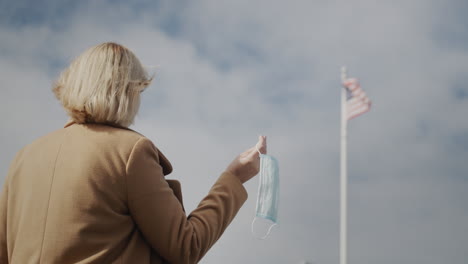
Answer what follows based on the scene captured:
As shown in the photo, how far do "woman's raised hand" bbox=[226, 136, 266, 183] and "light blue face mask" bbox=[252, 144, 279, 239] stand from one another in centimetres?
12

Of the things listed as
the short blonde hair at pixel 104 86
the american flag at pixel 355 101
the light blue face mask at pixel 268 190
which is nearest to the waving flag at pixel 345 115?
the american flag at pixel 355 101

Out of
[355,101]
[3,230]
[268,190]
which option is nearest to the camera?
[3,230]

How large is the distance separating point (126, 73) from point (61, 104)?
26 centimetres

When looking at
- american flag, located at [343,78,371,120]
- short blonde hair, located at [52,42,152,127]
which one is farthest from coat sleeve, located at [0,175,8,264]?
american flag, located at [343,78,371,120]

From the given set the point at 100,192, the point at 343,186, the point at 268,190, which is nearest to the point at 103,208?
the point at 100,192

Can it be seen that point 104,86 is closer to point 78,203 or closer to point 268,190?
point 78,203

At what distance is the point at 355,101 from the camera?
1753cm

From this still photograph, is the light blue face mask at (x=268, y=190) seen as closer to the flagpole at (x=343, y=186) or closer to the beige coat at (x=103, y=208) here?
the beige coat at (x=103, y=208)

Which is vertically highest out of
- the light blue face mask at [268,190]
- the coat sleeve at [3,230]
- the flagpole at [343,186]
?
the flagpole at [343,186]

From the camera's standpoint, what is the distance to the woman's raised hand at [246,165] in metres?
2.18

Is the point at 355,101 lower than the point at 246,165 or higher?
higher

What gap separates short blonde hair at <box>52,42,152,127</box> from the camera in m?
1.92

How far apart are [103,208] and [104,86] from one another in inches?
16.3

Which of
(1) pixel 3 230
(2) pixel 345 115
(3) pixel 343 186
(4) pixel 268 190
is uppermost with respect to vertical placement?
(2) pixel 345 115
